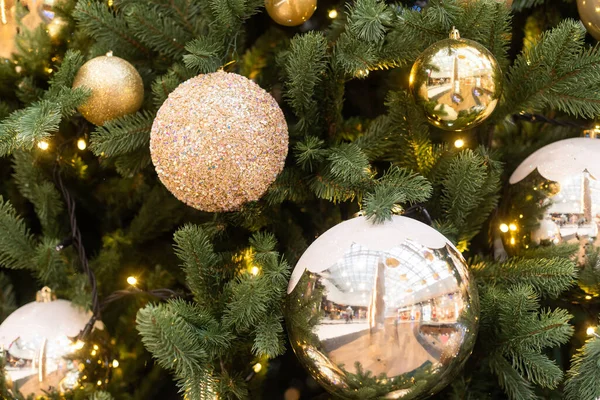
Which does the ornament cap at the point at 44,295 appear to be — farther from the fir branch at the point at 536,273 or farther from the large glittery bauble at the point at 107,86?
the fir branch at the point at 536,273

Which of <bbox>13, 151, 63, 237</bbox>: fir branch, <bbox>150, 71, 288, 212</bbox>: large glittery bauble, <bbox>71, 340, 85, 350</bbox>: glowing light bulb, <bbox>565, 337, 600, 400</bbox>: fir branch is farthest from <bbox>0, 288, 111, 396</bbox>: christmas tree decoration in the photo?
<bbox>565, 337, 600, 400</bbox>: fir branch

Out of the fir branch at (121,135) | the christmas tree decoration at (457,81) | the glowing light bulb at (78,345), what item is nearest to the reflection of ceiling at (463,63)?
the christmas tree decoration at (457,81)

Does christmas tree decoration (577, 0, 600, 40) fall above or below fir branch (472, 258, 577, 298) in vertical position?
above

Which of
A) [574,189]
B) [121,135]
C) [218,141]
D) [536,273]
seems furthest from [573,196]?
[121,135]

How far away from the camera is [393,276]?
0.60 meters

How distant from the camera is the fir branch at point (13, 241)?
803mm

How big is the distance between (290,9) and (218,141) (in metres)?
0.21

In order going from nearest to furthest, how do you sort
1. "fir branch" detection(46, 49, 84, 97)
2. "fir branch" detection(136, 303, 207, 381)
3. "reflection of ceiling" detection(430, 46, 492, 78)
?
1. "fir branch" detection(136, 303, 207, 381)
2. "reflection of ceiling" detection(430, 46, 492, 78)
3. "fir branch" detection(46, 49, 84, 97)

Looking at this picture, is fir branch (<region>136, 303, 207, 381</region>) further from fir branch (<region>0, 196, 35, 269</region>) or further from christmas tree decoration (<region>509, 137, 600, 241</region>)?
christmas tree decoration (<region>509, 137, 600, 241</region>)

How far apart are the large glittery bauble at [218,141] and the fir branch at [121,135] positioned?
0.30ft

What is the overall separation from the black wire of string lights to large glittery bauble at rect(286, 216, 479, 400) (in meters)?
0.24

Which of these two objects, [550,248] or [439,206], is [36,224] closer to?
[439,206]

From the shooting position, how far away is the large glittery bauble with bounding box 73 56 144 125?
76cm

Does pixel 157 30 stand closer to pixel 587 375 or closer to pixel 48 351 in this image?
pixel 48 351
